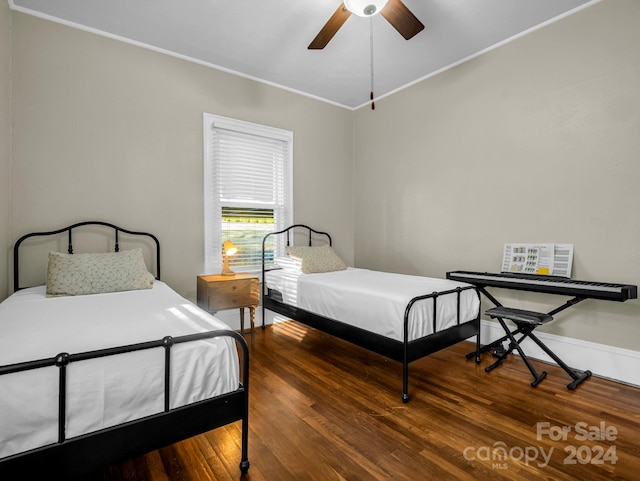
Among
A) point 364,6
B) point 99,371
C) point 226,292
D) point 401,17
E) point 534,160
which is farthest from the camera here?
point 226,292

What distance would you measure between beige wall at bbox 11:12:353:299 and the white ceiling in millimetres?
186

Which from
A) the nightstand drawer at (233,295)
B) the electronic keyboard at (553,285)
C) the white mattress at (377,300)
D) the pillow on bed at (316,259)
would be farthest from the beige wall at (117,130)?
the electronic keyboard at (553,285)

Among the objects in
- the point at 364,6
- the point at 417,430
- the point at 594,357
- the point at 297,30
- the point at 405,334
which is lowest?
the point at 417,430

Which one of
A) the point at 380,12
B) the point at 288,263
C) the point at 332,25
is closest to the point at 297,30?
the point at 332,25

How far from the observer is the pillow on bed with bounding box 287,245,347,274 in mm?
3506

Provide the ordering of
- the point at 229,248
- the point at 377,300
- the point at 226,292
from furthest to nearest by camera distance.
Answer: the point at 229,248 < the point at 226,292 < the point at 377,300

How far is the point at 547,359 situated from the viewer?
282 centimetres

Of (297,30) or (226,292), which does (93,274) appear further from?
(297,30)

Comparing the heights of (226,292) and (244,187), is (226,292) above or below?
below

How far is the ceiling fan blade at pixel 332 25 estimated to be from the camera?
2162mm

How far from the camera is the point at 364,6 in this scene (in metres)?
2.10

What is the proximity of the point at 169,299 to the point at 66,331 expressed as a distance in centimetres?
73

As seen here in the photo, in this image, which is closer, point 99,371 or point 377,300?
point 99,371

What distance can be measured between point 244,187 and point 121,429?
284 centimetres
